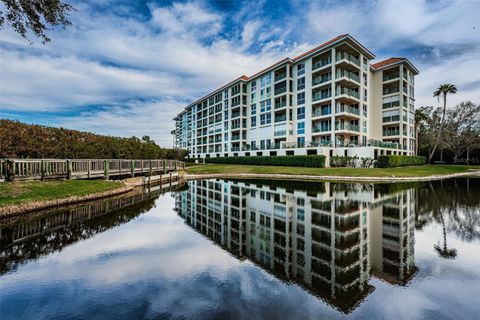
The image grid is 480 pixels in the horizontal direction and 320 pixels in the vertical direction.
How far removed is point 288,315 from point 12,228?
9.47 meters

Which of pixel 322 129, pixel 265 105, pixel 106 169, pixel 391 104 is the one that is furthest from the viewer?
pixel 265 105

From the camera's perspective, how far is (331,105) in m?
39.6

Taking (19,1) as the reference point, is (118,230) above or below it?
below

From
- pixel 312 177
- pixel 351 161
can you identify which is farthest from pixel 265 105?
pixel 312 177

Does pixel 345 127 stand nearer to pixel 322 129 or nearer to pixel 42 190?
pixel 322 129

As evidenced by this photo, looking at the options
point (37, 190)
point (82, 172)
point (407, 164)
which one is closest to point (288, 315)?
point (37, 190)

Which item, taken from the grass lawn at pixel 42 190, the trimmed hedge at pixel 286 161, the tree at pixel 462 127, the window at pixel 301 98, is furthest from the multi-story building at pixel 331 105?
the grass lawn at pixel 42 190

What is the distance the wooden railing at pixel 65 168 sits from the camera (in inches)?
472

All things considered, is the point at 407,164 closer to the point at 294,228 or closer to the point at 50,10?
the point at 294,228

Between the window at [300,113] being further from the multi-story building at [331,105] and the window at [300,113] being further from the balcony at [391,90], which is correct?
the balcony at [391,90]

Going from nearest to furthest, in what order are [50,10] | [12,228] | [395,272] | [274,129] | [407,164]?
1. [395,272]
2. [12,228]
3. [50,10]
4. [407,164]
5. [274,129]

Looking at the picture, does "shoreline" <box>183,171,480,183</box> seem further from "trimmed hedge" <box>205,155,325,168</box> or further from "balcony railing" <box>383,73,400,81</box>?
"balcony railing" <box>383,73,400,81</box>

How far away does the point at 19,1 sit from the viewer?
28.3 feet

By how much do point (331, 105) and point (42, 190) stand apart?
3840cm
